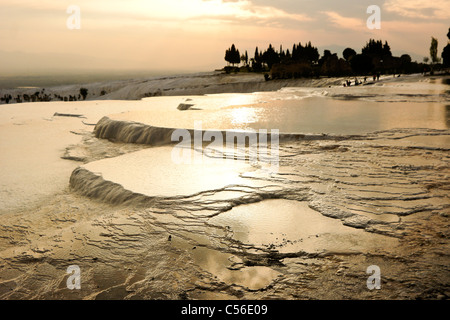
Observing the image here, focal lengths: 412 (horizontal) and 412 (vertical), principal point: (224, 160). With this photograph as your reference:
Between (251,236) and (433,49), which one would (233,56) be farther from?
(251,236)

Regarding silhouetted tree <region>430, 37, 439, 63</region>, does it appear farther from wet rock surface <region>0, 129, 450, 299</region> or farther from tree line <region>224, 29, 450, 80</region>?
wet rock surface <region>0, 129, 450, 299</region>

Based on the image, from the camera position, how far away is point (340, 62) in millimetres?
34812

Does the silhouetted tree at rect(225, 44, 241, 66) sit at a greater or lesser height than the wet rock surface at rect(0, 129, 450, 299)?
greater

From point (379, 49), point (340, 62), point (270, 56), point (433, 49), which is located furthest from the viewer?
point (270, 56)

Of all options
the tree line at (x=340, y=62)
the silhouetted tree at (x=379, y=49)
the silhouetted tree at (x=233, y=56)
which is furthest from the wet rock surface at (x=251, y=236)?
the silhouetted tree at (x=233, y=56)

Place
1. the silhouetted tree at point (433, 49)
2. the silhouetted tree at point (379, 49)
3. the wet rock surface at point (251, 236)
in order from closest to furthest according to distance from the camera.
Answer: the wet rock surface at point (251, 236)
the silhouetted tree at point (433, 49)
the silhouetted tree at point (379, 49)

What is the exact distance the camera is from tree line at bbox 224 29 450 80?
1267 inches

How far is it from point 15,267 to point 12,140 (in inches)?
221

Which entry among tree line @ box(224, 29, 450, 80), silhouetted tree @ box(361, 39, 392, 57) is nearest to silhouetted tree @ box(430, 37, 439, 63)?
tree line @ box(224, 29, 450, 80)

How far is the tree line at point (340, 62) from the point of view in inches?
1267

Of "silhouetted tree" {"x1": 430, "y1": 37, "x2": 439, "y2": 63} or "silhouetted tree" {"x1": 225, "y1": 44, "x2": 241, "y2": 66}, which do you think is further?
"silhouetted tree" {"x1": 225, "y1": 44, "x2": 241, "y2": 66}

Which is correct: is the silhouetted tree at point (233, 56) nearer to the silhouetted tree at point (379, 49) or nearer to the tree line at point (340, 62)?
the tree line at point (340, 62)

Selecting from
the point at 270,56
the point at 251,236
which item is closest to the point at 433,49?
the point at 270,56

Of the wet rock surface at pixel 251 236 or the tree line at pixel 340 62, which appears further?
the tree line at pixel 340 62
